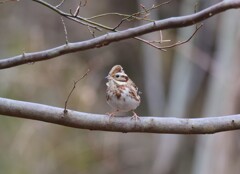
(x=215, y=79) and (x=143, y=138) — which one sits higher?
(x=215, y=79)

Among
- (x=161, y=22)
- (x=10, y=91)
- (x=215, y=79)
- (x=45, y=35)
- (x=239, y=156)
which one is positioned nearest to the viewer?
(x=161, y=22)

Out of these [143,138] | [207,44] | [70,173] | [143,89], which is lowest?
[70,173]

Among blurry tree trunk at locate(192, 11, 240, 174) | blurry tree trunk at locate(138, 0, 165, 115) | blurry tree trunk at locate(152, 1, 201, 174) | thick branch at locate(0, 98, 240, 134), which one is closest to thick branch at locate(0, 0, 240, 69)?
thick branch at locate(0, 98, 240, 134)

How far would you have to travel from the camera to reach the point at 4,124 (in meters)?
8.64

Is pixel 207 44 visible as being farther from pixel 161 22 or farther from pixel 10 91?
pixel 161 22

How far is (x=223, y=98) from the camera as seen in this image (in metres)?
7.99

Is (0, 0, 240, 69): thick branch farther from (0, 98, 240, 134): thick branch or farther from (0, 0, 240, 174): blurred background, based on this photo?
(0, 0, 240, 174): blurred background

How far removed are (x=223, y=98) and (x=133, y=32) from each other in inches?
208

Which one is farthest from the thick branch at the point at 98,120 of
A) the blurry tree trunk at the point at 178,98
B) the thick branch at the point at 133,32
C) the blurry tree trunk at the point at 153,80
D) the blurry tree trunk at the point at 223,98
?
the blurry tree trunk at the point at 153,80

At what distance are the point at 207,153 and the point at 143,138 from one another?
230 centimetres

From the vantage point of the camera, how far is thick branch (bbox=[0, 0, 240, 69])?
268 cm

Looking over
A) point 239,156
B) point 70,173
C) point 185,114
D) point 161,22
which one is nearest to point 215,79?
point 185,114

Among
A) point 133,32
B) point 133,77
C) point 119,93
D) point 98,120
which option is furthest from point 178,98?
point 133,32

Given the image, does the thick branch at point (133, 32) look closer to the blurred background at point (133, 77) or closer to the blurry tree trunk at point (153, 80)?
the blurred background at point (133, 77)
